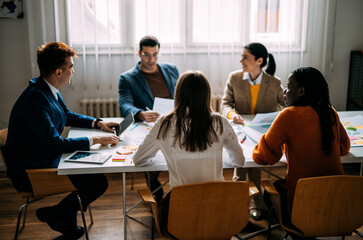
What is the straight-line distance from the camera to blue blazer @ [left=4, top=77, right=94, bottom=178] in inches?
84.5

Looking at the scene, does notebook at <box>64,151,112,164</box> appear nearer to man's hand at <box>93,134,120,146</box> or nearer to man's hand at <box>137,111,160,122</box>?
man's hand at <box>93,134,120,146</box>

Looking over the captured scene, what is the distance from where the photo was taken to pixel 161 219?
1.94 m

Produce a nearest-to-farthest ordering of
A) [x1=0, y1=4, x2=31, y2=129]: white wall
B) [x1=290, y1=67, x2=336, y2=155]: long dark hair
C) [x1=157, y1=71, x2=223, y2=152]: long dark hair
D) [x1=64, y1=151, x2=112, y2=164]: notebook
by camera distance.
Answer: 1. [x1=157, y1=71, x2=223, y2=152]: long dark hair
2. [x1=290, y1=67, x2=336, y2=155]: long dark hair
3. [x1=64, y1=151, x2=112, y2=164]: notebook
4. [x1=0, y1=4, x2=31, y2=129]: white wall

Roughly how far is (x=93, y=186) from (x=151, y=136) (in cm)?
71

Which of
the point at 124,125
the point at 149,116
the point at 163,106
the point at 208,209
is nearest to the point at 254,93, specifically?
the point at 163,106

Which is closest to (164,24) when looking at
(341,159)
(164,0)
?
(164,0)

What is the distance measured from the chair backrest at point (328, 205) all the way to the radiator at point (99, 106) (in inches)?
92.9

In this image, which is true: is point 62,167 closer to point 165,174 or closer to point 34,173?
point 34,173

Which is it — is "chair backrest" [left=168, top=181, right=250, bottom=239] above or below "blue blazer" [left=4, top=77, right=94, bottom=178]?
below

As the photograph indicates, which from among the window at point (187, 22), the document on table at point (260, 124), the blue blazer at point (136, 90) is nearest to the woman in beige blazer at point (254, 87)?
the document on table at point (260, 124)

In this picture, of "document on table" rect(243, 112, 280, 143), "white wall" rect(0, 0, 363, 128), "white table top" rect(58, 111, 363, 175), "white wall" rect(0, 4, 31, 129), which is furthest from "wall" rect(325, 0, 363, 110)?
"white wall" rect(0, 4, 31, 129)

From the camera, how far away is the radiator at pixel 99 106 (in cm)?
374

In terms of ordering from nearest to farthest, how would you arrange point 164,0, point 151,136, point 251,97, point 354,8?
1. point 151,136
2. point 251,97
3. point 164,0
4. point 354,8

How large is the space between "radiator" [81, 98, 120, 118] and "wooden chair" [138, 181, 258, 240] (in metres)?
2.07
